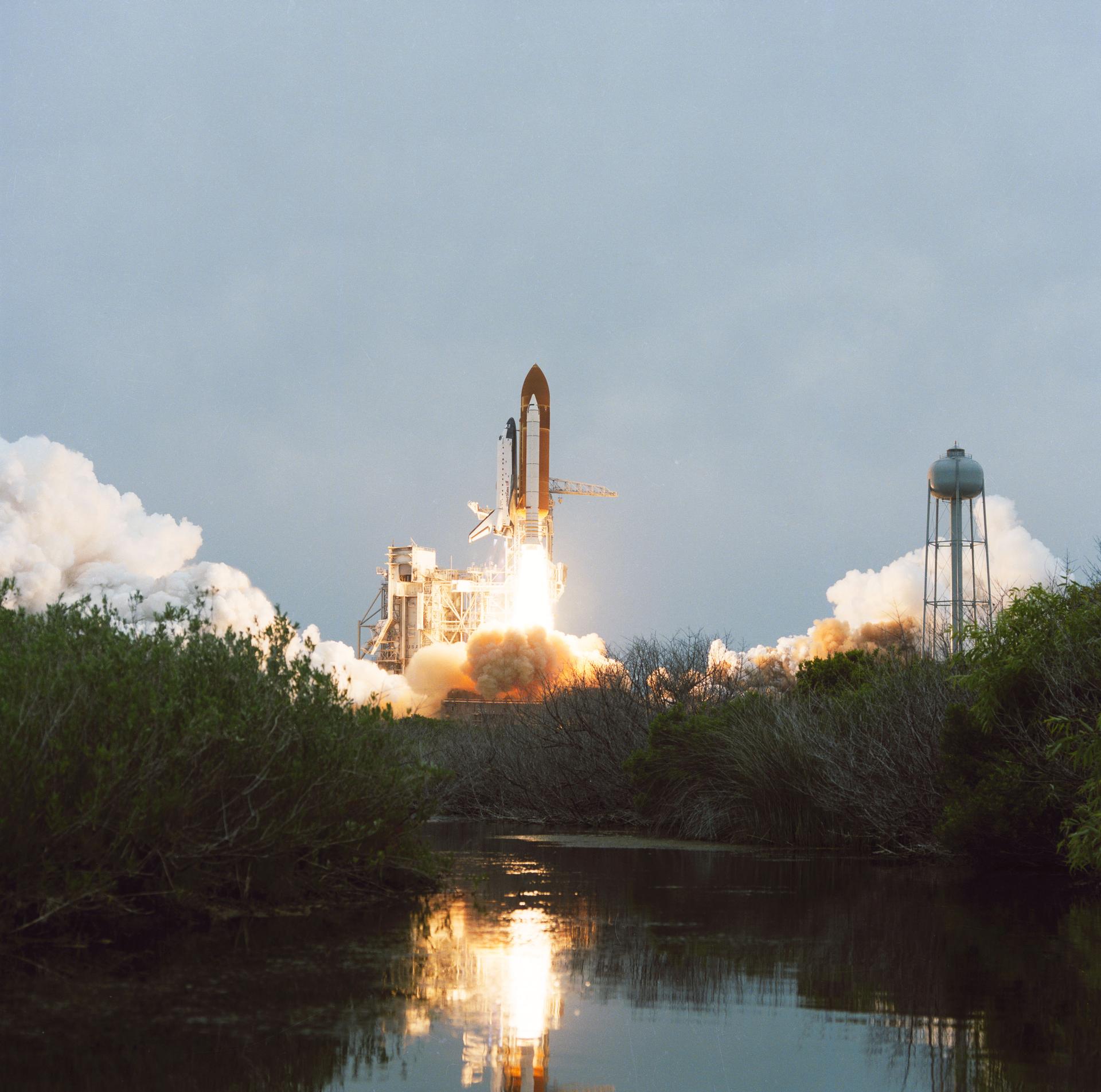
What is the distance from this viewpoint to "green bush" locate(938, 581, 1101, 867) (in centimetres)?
1497

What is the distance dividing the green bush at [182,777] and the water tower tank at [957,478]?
3804 centimetres

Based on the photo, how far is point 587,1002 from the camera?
25.6 ft

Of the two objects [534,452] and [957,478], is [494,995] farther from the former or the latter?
[534,452]

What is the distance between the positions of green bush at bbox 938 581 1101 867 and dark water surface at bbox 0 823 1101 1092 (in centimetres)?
282

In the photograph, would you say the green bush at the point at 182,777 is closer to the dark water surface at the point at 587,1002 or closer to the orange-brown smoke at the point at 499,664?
the dark water surface at the point at 587,1002

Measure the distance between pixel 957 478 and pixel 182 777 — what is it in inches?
1640

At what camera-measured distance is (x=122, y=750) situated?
872 cm

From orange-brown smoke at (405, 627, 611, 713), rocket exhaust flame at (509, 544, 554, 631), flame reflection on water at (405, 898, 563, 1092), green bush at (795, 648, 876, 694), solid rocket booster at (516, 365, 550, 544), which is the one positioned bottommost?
flame reflection on water at (405, 898, 563, 1092)

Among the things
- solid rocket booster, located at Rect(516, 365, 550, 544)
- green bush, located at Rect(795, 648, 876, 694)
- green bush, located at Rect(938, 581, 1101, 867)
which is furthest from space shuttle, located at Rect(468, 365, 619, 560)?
green bush, located at Rect(938, 581, 1101, 867)

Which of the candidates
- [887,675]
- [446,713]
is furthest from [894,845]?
[446,713]

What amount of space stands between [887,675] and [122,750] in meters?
13.6

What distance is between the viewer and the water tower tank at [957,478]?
47.1m

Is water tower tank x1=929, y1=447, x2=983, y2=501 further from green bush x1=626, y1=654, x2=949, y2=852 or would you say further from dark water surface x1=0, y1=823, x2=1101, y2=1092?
dark water surface x1=0, y1=823, x2=1101, y2=1092

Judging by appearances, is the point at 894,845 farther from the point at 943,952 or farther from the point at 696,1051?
the point at 696,1051
